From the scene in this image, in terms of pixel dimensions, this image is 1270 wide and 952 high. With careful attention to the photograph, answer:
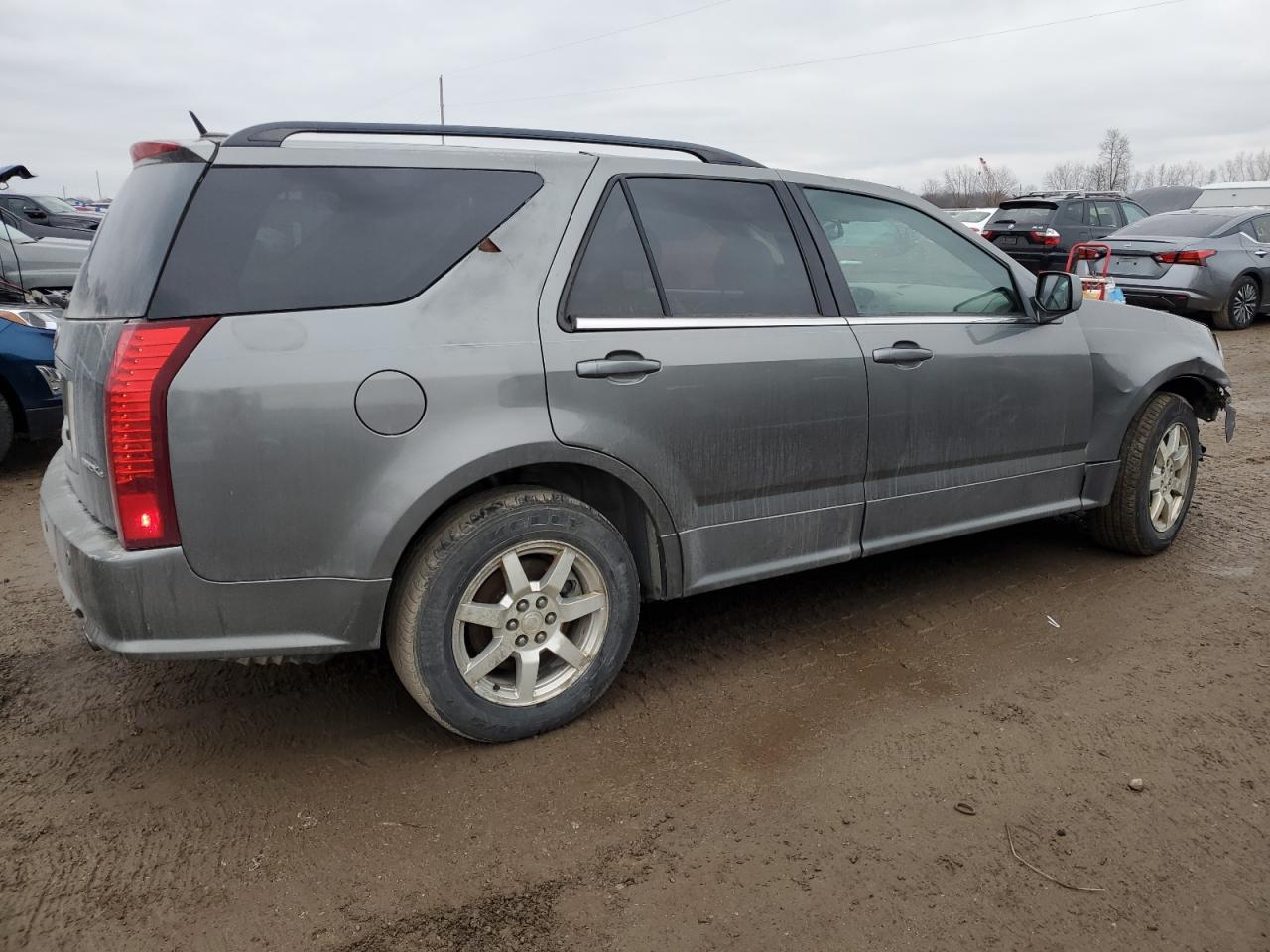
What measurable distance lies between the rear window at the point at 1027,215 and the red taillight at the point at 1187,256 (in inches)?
154

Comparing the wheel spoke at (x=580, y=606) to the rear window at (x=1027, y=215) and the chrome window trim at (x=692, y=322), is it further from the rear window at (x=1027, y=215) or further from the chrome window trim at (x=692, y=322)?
the rear window at (x=1027, y=215)

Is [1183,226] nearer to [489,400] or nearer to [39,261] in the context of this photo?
[489,400]

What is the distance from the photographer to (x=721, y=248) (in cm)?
331

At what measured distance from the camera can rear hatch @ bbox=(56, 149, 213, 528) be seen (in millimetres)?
2512

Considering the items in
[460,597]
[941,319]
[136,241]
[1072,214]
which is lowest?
[460,597]

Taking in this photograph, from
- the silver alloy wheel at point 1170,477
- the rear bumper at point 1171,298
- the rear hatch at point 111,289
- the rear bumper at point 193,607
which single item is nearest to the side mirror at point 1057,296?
the silver alloy wheel at point 1170,477

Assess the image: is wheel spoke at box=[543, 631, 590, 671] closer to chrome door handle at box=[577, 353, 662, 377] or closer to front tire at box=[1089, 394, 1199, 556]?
chrome door handle at box=[577, 353, 662, 377]

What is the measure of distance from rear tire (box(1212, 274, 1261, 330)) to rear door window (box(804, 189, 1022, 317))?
31.3 ft

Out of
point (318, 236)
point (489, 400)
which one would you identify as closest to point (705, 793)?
point (489, 400)

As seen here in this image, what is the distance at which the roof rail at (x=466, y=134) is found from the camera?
8.75 feet

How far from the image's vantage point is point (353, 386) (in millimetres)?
2564

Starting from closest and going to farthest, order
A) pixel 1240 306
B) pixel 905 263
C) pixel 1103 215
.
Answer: pixel 905 263
pixel 1240 306
pixel 1103 215

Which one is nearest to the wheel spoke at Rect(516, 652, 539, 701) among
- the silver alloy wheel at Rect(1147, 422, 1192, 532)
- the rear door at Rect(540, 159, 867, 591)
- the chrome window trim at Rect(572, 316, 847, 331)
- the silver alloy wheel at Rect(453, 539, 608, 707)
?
the silver alloy wheel at Rect(453, 539, 608, 707)

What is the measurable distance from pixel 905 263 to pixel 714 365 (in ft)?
3.67
